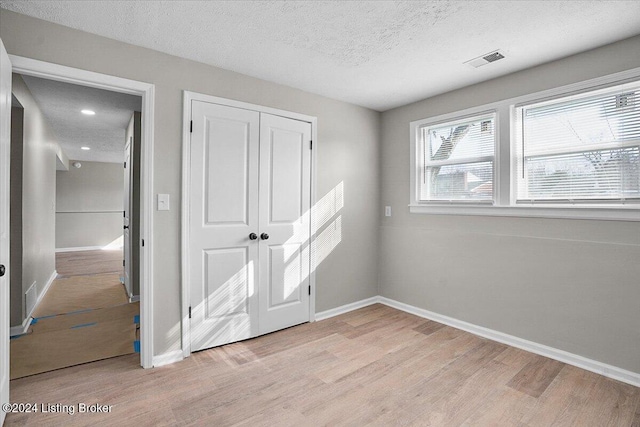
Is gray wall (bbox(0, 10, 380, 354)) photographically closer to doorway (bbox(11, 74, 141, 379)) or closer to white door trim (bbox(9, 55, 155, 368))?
white door trim (bbox(9, 55, 155, 368))

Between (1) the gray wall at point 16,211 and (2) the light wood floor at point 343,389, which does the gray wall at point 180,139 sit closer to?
(2) the light wood floor at point 343,389

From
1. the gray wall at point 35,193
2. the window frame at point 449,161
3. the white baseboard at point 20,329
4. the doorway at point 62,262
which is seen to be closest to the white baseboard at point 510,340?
the window frame at point 449,161

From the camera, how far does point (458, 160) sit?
340 cm

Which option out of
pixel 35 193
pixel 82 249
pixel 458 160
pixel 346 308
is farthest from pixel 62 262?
pixel 458 160

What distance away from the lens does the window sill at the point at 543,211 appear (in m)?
2.33

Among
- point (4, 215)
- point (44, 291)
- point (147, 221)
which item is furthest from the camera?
point (44, 291)

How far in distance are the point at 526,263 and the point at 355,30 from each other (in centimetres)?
238

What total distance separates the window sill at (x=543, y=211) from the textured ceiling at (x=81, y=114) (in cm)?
357

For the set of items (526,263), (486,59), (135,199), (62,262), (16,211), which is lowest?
(62,262)

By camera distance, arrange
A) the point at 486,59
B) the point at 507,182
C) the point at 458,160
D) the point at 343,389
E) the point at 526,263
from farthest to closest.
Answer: the point at 458,160, the point at 507,182, the point at 526,263, the point at 486,59, the point at 343,389

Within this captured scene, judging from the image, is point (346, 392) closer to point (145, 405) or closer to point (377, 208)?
point (145, 405)

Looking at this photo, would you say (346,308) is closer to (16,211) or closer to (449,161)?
(449,161)

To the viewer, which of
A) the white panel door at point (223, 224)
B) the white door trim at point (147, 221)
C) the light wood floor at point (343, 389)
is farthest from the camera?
the white panel door at point (223, 224)

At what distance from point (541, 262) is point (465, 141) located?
53.8 inches
